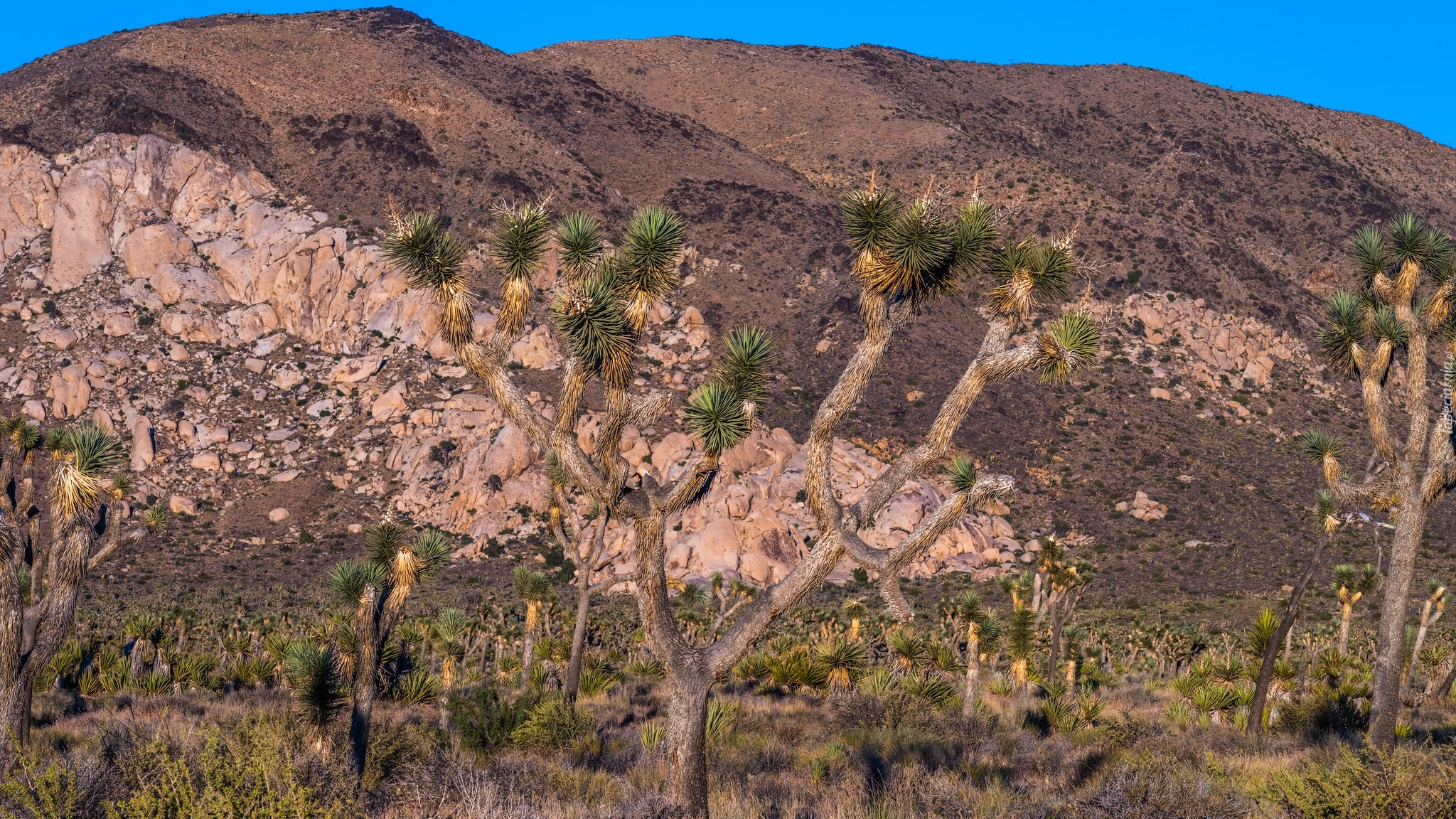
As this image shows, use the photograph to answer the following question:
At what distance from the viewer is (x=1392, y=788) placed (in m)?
6.67

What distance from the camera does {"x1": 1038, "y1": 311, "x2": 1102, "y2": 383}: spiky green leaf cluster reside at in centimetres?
961

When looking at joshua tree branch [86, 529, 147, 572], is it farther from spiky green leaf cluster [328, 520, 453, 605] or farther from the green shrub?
the green shrub

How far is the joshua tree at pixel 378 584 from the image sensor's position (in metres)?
11.7

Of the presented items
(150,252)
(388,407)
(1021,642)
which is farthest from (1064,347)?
(150,252)

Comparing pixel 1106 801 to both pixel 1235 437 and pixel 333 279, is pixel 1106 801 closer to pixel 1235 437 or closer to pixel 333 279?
pixel 1235 437

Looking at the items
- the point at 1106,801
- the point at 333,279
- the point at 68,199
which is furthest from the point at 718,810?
the point at 68,199

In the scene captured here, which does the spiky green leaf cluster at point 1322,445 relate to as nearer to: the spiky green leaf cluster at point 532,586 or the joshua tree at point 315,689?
the spiky green leaf cluster at point 532,586

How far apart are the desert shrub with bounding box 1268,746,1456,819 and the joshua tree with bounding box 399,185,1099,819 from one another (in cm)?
326

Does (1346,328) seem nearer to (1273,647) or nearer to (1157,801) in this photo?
(1273,647)

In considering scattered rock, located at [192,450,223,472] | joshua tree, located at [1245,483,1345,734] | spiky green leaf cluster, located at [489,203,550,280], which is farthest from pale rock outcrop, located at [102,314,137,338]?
joshua tree, located at [1245,483,1345,734]

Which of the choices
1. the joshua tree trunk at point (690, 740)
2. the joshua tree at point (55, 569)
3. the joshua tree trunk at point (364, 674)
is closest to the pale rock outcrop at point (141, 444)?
the joshua tree at point (55, 569)

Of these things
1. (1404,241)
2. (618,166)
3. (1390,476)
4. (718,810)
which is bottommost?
(718,810)

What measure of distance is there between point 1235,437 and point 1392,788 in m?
48.5

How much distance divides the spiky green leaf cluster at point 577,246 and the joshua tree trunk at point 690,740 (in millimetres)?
4274
